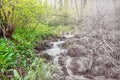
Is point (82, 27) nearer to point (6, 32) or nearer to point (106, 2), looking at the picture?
point (106, 2)

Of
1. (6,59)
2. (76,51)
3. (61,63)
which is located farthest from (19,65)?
(76,51)

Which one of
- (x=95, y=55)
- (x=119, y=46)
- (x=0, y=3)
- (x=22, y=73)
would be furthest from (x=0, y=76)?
(x=119, y=46)

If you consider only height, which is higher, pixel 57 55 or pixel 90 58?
pixel 90 58

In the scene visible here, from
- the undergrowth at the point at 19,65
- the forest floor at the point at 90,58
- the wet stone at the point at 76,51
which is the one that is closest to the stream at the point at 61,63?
the forest floor at the point at 90,58

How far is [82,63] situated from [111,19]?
147 inches

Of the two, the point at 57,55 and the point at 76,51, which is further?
the point at 57,55

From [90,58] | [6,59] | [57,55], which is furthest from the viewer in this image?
[57,55]

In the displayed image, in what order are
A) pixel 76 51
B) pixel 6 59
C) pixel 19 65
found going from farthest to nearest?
pixel 76 51 < pixel 19 65 < pixel 6 59

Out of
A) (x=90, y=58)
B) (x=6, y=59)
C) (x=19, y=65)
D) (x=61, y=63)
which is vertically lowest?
(x=61, y=63)

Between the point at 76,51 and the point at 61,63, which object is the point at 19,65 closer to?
the point at 61,63

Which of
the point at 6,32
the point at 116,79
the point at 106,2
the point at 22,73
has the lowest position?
the point at 116,79

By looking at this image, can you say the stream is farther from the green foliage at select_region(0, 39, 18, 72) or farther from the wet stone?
the green foliage at select_region(0, 39, 18, 72)

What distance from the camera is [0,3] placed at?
5.44 m

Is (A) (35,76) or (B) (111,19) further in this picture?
(B) (111,19)
